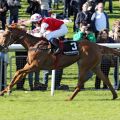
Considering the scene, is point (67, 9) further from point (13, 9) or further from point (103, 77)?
point (103, 77)

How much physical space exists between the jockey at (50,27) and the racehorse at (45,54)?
15 cm

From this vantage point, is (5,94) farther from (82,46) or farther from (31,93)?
(82,46)

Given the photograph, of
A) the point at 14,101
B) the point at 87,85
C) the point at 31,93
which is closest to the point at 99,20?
the point at 87,85

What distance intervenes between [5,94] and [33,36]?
4.59 ft

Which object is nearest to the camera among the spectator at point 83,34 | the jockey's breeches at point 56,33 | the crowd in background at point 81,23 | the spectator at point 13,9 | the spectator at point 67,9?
the jockey's breeches at point 56,33

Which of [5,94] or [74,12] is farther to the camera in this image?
[74,12]

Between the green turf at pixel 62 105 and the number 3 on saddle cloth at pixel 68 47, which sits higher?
the number 3 on saddle cloth at pixel 68 47

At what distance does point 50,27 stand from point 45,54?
600 millimetres

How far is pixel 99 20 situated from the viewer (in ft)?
62.6

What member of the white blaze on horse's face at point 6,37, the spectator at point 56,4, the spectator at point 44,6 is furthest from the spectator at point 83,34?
the spectator at point 56,4

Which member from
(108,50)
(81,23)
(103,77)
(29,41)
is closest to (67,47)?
(29,41)

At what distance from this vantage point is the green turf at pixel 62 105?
1174 cm

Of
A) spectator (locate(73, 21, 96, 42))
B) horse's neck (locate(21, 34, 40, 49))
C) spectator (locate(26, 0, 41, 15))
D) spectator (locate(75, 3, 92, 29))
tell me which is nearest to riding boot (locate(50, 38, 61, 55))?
horse's neck (locate(21, 34, 40, 49))

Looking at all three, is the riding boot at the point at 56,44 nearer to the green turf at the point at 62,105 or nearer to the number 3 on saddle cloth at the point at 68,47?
the number 3 on saddle cloth at the point at 68,47
